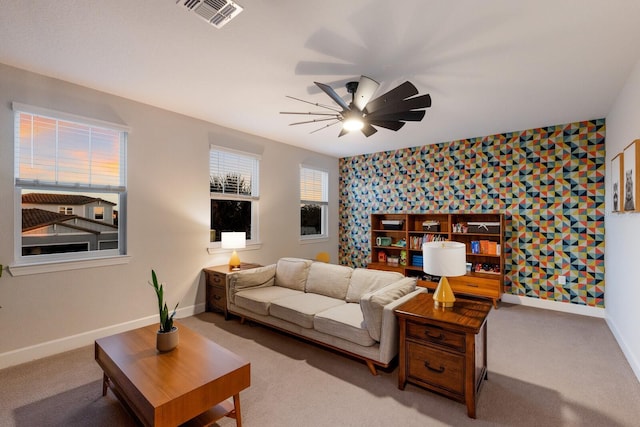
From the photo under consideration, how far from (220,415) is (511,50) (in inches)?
132

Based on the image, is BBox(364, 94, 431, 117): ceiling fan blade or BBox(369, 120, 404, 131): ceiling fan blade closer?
BBox(364, 94, 431, 117): ceiling fan blade

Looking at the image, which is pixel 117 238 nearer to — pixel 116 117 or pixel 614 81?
pixel 116 117

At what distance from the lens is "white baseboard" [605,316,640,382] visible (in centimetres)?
255

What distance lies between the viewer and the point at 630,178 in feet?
8.79

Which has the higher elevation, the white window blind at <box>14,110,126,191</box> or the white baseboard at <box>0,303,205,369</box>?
the white window blind at <box>14,110,126,191</box>

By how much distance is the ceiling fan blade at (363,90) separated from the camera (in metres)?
2.68

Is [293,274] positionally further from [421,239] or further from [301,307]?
[421,239]

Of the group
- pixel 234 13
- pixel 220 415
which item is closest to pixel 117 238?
pixel 220 415

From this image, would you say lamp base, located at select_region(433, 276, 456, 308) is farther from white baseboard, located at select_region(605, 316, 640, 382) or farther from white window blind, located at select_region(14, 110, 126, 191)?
white window blind, located at select_region(14, 110, 126, 191)

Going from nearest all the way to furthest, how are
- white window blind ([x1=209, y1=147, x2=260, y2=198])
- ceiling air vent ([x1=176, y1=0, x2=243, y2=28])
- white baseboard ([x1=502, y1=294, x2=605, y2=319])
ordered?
ceiling air vent ([x1=176, y1=0, x2=243, y2=28])
white baseboard ([x1=502, y1=294, x2=605, y2=319])
white window blind ([x1=209, y1=147, x2=260, y2=198])

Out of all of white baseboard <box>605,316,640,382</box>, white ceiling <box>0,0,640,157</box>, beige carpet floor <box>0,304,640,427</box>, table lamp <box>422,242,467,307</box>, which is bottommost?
beige carpet floor <box>0,304,640,427</box>

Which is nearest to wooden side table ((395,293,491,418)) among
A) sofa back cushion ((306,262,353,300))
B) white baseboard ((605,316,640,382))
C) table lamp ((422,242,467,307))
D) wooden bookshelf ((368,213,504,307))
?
table lamp ((422,242,467,307))

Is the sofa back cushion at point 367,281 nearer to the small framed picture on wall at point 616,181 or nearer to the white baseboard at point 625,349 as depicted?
the white baseboard at point 625,349

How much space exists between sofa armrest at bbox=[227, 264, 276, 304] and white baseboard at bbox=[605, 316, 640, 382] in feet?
12.0
